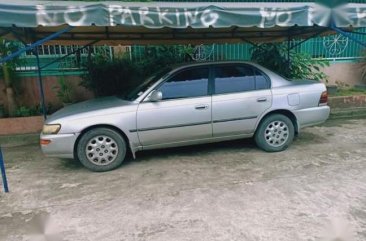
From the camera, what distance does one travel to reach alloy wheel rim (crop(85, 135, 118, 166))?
174 inches

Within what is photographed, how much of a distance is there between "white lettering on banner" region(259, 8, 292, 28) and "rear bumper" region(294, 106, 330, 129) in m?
1.56

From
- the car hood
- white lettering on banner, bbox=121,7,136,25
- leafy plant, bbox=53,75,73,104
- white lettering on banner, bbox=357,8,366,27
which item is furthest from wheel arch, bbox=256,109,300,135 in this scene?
leafy plant, bbox=53,75,73,104

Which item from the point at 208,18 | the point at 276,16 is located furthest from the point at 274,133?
the point at 208,18

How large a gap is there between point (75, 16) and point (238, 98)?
253 cm

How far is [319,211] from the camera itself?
328 centimetres

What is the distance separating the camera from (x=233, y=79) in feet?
16.2

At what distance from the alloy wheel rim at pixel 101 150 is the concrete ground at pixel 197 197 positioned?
8.0 inches

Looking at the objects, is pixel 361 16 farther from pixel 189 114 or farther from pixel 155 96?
pixel 155 96

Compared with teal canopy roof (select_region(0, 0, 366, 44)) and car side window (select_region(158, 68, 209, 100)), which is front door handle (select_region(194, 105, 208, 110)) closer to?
car side window (select_region(158, 68, 209, 100))

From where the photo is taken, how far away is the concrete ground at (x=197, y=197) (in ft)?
9.95

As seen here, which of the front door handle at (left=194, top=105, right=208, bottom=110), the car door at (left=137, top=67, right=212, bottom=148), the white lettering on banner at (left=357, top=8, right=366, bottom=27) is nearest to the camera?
the white lettering on banner at (left=357, top=8, right=366, bottom=27)

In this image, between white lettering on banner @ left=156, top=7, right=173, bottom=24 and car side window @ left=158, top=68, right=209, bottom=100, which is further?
car side window @ left=158, top=68, right=209, bottom=100

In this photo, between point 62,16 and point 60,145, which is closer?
point 62,16

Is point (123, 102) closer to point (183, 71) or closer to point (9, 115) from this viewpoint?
point (183, 71)
